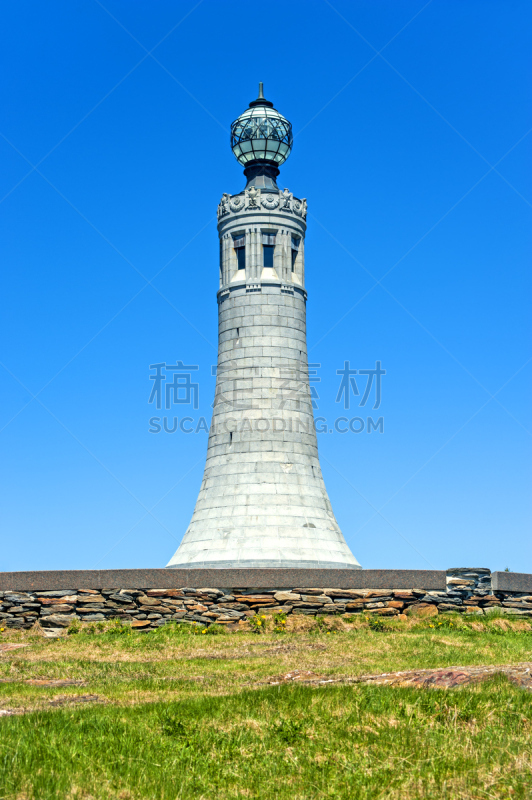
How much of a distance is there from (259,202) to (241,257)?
2.43m

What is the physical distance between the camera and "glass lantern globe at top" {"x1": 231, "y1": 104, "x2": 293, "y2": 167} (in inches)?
1471

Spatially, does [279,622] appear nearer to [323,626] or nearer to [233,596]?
[323,626]

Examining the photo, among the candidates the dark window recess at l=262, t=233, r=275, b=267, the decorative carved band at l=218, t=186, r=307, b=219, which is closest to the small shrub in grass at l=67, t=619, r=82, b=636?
the dark window recess at l=262, t=233, r=275, b=267

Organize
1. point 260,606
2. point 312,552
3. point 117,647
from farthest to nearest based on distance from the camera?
point 312,552 < point 260,606 < point 117,647

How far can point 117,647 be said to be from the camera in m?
17.6

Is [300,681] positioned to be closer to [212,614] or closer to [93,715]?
[93,715]

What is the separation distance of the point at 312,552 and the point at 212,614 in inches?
536

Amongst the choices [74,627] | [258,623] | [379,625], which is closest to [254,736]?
[258,623]

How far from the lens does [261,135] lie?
37.4 meters

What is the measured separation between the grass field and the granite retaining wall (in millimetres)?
6323

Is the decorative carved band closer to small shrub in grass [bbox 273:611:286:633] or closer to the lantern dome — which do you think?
the lantern dome

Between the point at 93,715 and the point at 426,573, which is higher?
the point at 426,573

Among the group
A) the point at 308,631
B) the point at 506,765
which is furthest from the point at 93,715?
the point at 308,631

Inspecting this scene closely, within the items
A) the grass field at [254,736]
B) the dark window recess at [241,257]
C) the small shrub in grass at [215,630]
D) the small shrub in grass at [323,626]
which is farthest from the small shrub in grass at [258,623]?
the dark window recess at [241,257]
